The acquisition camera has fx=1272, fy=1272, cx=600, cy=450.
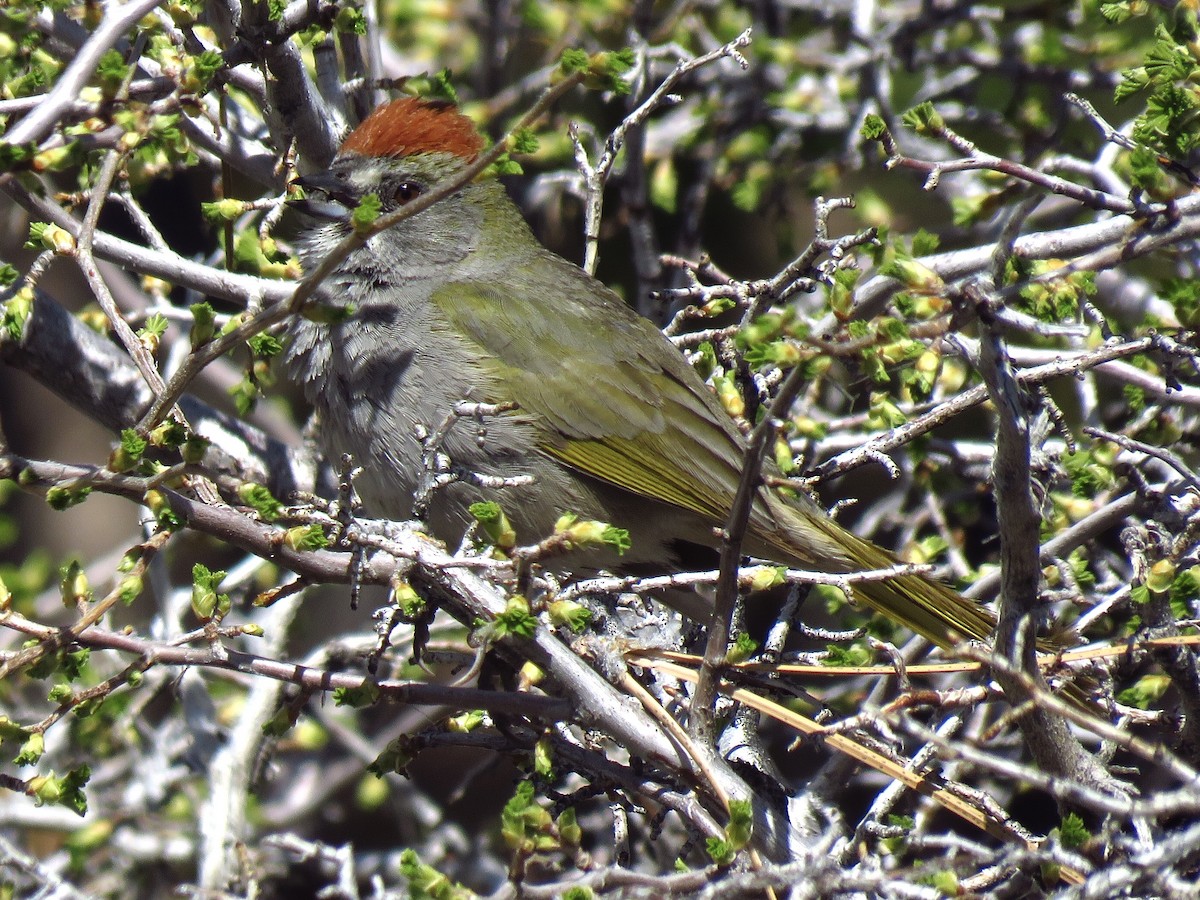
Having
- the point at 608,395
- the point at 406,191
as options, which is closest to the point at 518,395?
the point at 608,395

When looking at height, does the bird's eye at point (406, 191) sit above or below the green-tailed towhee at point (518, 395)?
above

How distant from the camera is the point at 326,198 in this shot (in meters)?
4.18

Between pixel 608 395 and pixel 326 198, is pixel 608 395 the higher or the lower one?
the lower one

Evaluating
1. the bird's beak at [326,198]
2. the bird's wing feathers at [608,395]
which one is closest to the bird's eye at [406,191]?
the bird's beak at [326,198]

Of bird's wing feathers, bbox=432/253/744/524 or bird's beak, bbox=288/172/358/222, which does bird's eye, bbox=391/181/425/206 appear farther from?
bird's wing feathers, bbox=432/253/744/524

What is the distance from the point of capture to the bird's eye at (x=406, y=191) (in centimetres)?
434

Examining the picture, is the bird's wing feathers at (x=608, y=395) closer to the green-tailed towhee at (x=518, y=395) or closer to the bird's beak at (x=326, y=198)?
the green-tailed towhee at (x=518, y=395)

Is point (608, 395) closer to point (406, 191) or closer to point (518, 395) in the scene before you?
point (518, 395)

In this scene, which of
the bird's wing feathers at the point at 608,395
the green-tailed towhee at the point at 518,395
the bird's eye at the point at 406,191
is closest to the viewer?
the green-tailed towhee at the point at 518,395

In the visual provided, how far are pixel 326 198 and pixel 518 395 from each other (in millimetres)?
936

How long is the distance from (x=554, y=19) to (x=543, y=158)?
570mm

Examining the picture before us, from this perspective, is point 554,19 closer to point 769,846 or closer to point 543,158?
point 543,158

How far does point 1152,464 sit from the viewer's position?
356 centimetres

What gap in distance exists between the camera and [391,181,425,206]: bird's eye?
4.34 meters
